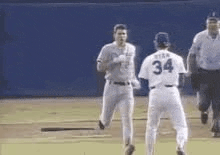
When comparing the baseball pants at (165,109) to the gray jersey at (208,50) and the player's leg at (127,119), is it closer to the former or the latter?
the player's leg at (127,119)

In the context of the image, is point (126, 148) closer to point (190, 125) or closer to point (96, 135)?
point (96, 135)

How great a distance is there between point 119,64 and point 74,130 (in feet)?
12.7

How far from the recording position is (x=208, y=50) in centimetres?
1302

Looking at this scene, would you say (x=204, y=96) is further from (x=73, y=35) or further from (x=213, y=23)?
(x=73, y=35)

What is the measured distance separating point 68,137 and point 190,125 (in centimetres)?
307

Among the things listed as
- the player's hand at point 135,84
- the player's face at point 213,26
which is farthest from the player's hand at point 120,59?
the player's face at point 213,26

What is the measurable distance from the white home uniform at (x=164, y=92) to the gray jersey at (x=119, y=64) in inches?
39.0

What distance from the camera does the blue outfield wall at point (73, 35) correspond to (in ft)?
66.4

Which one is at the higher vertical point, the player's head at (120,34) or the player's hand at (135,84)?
the player's head at (120,34)

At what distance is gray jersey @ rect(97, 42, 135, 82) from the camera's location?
10891mm

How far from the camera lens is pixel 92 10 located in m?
20.3

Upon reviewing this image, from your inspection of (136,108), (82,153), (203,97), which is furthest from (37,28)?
(82,153)

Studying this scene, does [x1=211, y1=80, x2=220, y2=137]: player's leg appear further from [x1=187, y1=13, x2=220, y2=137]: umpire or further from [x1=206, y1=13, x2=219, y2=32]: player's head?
[x1=206, y1=13, x2=219, y2=32]: player's head

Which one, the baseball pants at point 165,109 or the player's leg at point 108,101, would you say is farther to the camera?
the player's leg at point 108,101
